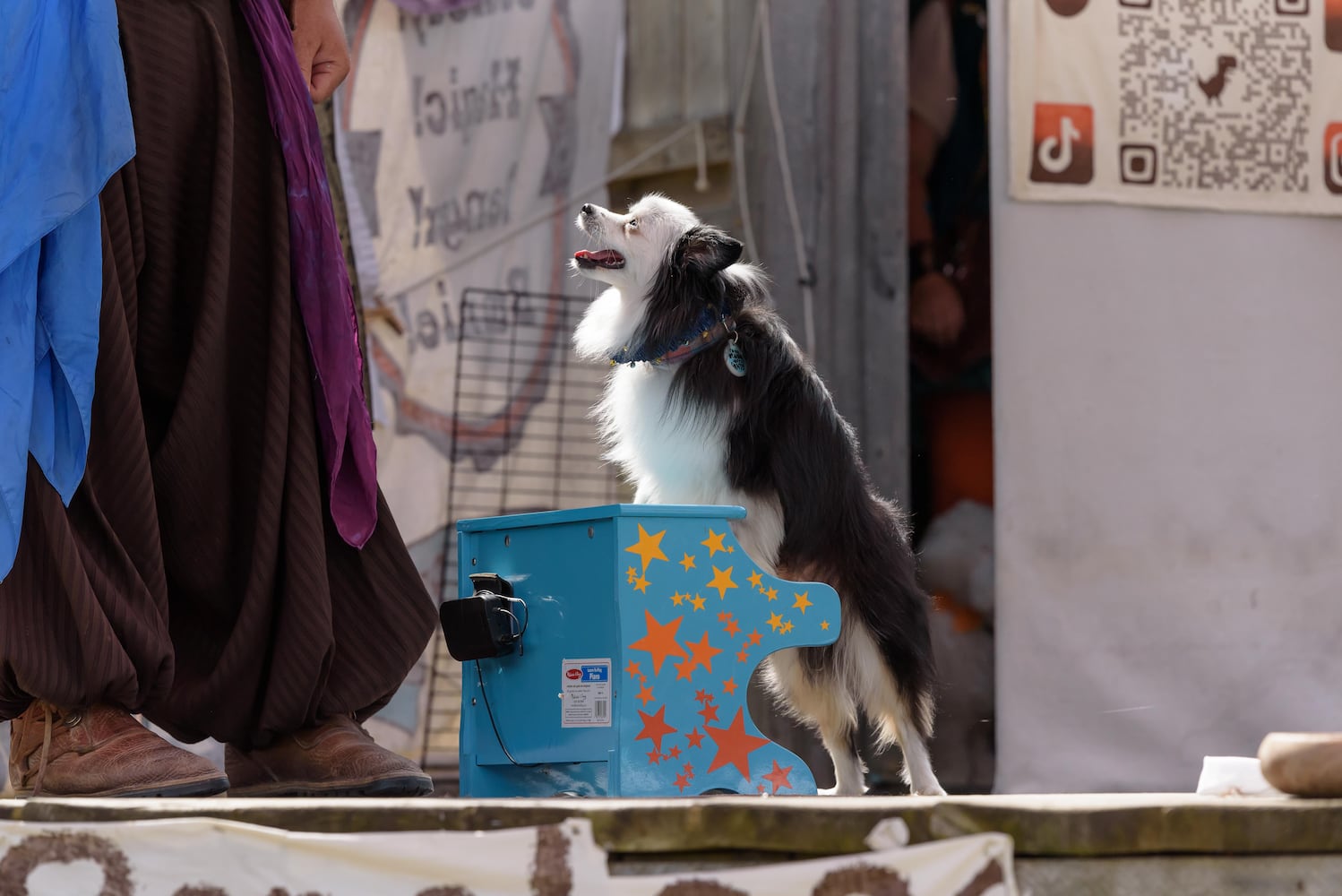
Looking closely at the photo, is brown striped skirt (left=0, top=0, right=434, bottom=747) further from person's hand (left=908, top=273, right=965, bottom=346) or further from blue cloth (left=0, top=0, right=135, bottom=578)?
person's hand (left=908, top=273, right=965, bottom=346)

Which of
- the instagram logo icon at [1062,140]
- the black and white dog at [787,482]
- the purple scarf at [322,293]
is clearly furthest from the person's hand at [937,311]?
the purple scarf at [322,293]

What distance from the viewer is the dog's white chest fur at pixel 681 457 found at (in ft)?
9.52

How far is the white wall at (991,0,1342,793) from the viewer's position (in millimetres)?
4188

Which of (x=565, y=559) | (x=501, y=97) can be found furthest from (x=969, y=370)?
(x=565, y=559)

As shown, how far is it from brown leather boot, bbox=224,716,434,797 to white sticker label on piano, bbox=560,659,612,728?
1.02 feet

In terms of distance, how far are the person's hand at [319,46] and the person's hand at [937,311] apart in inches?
105

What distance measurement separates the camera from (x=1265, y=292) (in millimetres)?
4332

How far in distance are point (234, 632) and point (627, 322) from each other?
1.48 metres

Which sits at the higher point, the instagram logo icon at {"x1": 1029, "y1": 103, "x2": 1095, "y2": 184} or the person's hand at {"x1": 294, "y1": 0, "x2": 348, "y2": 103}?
the instagram logo icon at {"x1": 1029, "y1": 103, "x2": 1095, "y2": 184}

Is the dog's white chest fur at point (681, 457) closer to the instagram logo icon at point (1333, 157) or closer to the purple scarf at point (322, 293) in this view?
the purple scarf at point (322, 293)

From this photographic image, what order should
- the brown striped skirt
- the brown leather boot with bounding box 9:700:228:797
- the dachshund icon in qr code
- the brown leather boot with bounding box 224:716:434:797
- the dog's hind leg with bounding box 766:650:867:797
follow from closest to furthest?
1. the brown leather boot with bounding box 9:700:228:797
2. the brown striped skirt
3. the brown leather boot with bounding box 224:716:434:797
4. the dog's hind leg with bounding box 766:650:867:797
5. the dachshund icon in qr code

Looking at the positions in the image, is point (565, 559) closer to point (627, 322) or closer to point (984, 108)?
point (627, 322)

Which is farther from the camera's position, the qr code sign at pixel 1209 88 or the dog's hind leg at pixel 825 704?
the qr code sign at pixel 1209 88

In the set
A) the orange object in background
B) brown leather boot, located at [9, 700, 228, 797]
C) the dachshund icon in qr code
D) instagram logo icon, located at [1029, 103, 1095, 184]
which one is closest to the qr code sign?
the dachshund icon in qr code
